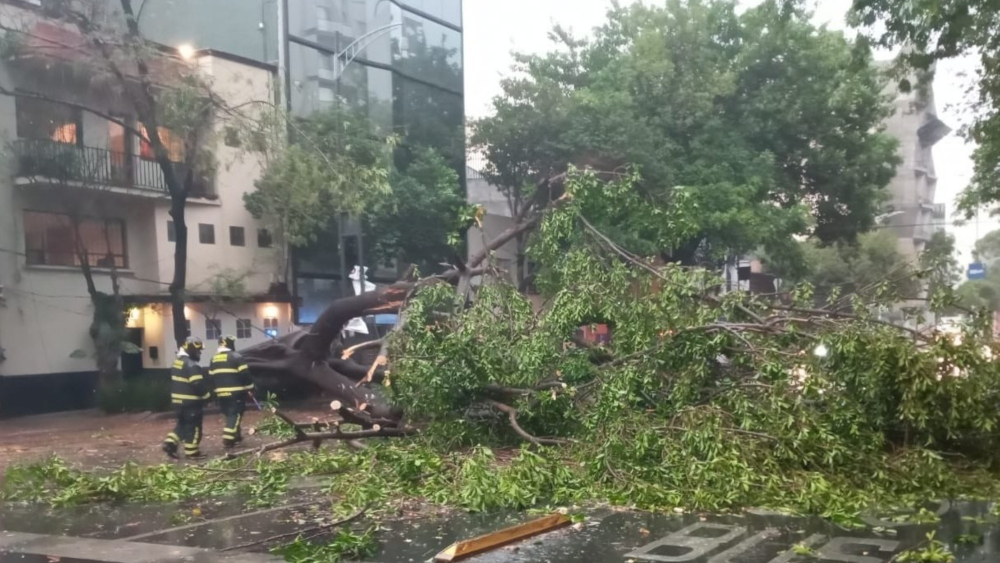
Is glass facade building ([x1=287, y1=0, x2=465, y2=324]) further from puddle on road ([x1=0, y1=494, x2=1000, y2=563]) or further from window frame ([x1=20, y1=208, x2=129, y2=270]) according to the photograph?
puddle on road ([x1=0, y1=494, x2=1000, y2=563])

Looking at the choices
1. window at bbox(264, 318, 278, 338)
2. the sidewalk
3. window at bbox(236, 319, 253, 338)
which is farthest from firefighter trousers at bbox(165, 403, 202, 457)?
window at bbox(264, 318, 278, 338)

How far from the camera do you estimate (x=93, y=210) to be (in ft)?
44.3

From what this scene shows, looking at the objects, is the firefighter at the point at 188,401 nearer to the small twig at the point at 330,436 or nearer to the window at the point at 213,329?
the small twig at the point at 330,436

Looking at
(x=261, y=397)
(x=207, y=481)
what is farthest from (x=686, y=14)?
(x=207, y=481)

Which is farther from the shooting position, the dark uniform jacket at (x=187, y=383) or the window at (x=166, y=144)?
the window at (x=166, y=144)

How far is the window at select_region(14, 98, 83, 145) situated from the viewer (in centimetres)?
1288

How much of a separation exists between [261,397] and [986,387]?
1005cm

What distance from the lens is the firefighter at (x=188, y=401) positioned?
9.91 m

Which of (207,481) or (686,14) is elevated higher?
(686,14)

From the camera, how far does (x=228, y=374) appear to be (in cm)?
1030

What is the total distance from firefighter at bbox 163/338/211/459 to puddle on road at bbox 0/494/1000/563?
267 centimetres

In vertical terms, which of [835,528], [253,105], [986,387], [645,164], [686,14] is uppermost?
[686,14]

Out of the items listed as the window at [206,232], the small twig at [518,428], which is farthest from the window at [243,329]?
the small twig at [518,428]

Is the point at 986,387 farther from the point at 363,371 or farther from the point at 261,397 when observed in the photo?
the point at 261,397
